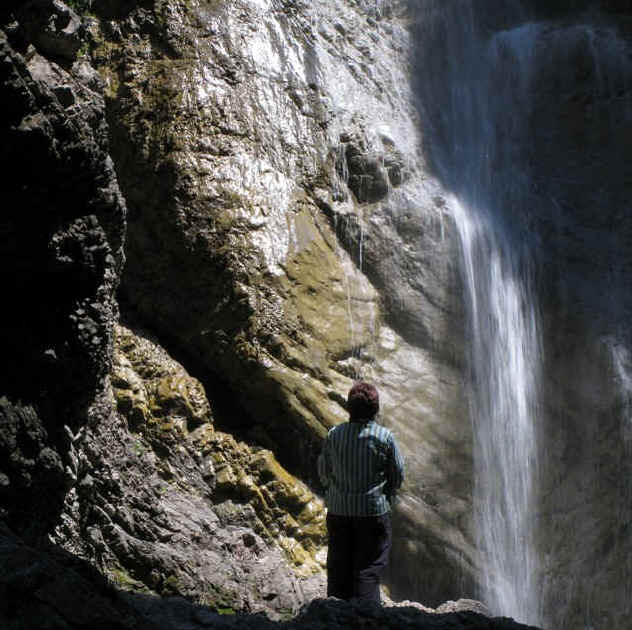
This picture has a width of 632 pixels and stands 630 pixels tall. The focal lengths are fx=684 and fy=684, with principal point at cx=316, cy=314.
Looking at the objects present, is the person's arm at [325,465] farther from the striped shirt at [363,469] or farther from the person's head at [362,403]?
the person's head at [362,403]

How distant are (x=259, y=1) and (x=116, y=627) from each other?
7.52m

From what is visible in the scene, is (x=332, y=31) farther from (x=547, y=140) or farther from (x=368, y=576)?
(x=368, y=576)

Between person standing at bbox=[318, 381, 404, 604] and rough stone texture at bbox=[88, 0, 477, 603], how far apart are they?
6.41 ft

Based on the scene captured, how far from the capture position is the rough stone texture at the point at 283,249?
6.07m

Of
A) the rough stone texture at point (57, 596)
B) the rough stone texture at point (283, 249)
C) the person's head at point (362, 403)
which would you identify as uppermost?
the rough stone texture at point (283, 249)

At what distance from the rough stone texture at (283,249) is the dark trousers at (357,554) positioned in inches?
77.0

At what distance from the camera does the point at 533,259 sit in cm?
773

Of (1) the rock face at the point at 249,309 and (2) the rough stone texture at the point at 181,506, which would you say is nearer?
(1) the rock face at the point at 249,309

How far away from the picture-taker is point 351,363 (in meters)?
6.44

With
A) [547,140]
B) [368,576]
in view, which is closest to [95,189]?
[368,576]

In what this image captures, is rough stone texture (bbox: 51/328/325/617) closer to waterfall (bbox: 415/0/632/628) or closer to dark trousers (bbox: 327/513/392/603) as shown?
dark trousers (bbox: 327/513/392/603)

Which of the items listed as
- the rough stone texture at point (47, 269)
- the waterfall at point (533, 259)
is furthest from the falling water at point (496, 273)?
the rough stone texture at point (47, 269)

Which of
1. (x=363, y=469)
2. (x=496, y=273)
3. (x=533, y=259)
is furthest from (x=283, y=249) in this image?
(x=533, y=259)

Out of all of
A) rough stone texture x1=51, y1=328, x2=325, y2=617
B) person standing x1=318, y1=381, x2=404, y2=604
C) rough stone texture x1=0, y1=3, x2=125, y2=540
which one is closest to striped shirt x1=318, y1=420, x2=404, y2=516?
person standing x1=318, y1=381, x2=404, y2=604
